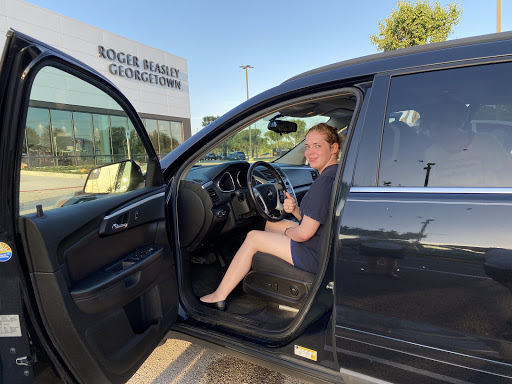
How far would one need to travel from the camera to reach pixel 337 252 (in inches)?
53.4

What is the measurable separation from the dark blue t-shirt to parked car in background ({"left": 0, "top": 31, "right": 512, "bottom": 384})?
302mm

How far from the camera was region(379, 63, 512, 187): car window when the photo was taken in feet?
4.01

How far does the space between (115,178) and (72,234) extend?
493 millimetres

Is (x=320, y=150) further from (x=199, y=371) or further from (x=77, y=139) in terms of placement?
(x=199, y=371)

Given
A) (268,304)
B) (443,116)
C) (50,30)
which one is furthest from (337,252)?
(50,30)

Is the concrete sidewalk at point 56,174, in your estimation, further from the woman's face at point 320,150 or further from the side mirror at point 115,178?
the woman's face at point 320,150

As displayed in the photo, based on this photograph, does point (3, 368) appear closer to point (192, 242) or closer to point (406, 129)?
point (192, 242)

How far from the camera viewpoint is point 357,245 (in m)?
1.30

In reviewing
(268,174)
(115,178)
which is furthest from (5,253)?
(268,174)

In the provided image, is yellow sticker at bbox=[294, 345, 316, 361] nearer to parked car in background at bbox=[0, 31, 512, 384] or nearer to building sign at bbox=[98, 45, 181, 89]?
parked car in background at bbox=[0, 31, 512, 384]

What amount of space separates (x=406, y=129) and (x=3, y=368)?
1.87 metres

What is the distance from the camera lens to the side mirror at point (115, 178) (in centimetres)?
159

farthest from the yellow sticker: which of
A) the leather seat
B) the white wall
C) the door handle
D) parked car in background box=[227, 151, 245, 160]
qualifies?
the white wall

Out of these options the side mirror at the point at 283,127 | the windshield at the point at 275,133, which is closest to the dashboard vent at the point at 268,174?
the windshield at the point at 275,133
